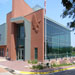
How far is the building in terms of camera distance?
22.0 meters

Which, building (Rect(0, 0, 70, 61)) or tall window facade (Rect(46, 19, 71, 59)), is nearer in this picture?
building (Rect(0, 0, 70, 61))

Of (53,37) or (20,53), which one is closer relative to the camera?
(20,53)

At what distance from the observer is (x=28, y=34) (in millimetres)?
23688

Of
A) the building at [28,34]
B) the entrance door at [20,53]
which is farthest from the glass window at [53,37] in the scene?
the entrance door at [20,53]

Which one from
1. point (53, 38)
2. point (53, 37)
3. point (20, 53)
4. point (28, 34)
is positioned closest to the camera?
point (28, 34)

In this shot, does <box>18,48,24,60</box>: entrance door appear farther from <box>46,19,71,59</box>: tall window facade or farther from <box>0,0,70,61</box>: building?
<box>46,19,71,59</box>: tall window facade

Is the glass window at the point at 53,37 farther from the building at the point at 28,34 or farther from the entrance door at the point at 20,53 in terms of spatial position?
the entrance door at the point at 20,53

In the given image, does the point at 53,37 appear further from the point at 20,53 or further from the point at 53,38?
the point at 20,53

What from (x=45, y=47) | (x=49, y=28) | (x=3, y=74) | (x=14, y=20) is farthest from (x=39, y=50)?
(x=3, y=74)

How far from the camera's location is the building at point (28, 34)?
72.2 ft

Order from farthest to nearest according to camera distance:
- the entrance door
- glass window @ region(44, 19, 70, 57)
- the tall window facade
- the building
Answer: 1. the entrance door
2. glass window @ region(44, 19, 70, 57)
3. the tall window facade
4. the building

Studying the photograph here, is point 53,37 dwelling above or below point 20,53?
above

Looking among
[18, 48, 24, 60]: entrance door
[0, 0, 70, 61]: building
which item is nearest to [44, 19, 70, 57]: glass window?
[0, 0, 70, 61]: building

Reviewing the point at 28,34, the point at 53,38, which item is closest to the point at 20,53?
the point at 28,34
